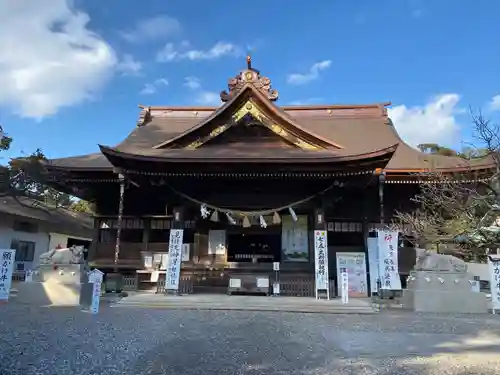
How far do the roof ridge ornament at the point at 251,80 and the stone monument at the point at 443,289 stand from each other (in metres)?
7.51

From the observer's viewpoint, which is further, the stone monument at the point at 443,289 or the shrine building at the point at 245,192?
the shrine building at the point at 245,192

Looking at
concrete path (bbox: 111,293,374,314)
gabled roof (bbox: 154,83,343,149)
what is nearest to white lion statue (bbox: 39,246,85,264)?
concrete path (bbox: 111,293,374,314)

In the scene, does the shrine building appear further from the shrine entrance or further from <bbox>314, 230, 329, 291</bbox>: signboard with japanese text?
<bbox>314, 230, 329, 291</bbox>: signboard with japanese text

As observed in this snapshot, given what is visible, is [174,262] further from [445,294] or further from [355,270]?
[445,294]

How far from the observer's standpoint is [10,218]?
21.9 m

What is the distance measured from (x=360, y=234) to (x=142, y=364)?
10.5 metres

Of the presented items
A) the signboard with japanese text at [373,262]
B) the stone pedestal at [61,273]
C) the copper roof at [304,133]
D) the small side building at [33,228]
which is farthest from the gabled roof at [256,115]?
the small side building at [33,228]

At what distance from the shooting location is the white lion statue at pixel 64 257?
10.3 m

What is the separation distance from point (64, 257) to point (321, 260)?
7026mm

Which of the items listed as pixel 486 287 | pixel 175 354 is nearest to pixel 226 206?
pixel 175 354

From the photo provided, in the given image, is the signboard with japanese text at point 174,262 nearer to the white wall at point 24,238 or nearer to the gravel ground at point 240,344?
the gravel ground at point 240,344

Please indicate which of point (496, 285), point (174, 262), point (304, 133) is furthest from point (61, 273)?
point (496, 285)

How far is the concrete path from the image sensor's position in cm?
983

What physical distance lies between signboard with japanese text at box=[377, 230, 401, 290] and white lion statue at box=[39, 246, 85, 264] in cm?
829
